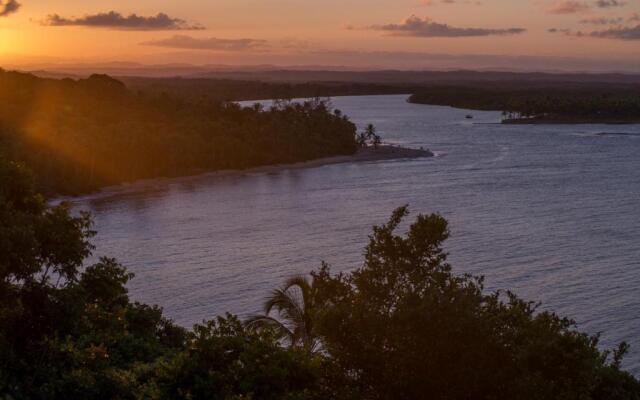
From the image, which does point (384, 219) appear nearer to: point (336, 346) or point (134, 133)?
point (134, 133)

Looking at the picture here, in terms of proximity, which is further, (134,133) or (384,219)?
(134,133)

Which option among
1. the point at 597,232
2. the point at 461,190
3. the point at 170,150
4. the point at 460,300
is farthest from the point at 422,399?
→ the point at 170,150

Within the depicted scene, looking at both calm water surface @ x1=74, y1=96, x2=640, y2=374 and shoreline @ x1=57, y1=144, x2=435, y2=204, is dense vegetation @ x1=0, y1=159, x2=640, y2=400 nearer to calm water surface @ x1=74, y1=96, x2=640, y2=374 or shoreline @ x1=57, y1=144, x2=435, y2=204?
calm water surface @ x1=74, y1=96, x2=640, y2=374

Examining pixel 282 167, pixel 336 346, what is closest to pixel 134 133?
pixel 282 167

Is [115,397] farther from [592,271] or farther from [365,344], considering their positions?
[592,271]

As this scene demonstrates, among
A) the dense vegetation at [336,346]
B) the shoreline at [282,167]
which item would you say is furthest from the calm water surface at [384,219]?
the dense vegetation at [336,346]
